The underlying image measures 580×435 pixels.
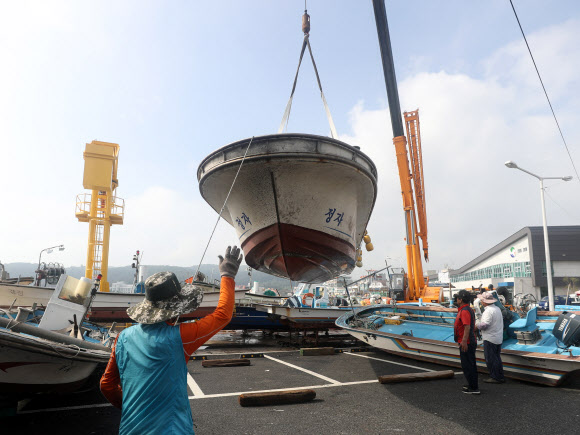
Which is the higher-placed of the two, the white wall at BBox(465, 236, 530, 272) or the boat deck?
the white wall at BBox(465, 236, 530, 272)

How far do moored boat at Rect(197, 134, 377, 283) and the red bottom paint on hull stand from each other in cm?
2

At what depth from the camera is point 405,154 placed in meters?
12.8

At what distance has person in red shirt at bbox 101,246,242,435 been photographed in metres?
1.84

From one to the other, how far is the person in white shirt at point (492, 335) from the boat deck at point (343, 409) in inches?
8.6

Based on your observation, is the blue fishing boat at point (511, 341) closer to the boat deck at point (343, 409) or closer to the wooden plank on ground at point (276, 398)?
the boat deck at point (343, 409)

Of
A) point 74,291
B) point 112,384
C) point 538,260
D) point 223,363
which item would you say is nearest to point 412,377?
point 223,363

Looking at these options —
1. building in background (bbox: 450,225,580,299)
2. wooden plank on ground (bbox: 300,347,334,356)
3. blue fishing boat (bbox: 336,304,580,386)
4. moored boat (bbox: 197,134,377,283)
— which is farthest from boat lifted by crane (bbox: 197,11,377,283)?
building in background (bbox: 450,225,580,299)

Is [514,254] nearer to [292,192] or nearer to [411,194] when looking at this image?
[411,194]

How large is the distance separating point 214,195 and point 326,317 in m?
5.96

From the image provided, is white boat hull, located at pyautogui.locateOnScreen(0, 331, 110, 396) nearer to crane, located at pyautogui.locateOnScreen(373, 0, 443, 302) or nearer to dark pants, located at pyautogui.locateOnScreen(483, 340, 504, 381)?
dark pants, located at pyautogui.locateOnScreen(483, 340, 504, 381)

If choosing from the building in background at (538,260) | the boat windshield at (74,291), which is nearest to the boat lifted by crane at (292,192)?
the boat windshield at (74,291)

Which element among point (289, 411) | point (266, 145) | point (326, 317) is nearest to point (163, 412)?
point (289, 411)

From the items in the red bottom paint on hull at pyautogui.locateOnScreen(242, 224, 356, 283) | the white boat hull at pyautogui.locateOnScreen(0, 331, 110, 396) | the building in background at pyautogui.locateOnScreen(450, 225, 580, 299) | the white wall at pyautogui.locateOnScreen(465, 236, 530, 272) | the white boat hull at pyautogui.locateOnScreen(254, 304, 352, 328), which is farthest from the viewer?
the white wall at pyautogui.locateOnScreen(465, 236, 530, 272)

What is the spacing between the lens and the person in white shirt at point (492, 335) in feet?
18.2
